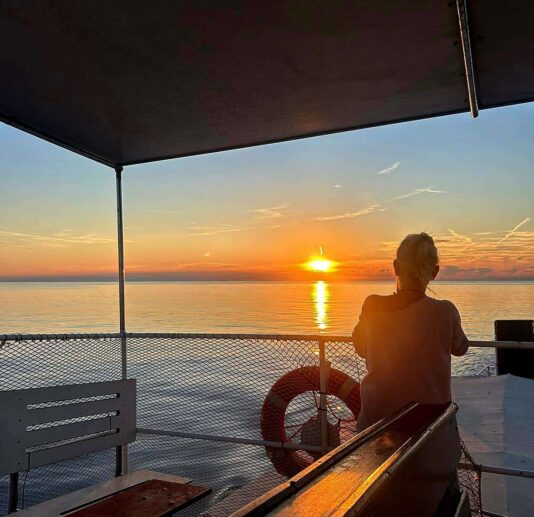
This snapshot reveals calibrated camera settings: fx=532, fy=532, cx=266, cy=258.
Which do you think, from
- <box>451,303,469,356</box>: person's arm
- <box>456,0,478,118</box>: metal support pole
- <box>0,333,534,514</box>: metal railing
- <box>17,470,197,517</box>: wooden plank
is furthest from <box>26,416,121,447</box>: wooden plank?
<box>456,0,478,118</box>: metal support pole

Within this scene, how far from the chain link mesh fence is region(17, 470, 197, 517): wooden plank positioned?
864 mm

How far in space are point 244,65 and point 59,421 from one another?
2.22m

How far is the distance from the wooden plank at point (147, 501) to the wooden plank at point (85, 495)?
0.32 ft

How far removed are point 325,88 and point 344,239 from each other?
79.7 feet

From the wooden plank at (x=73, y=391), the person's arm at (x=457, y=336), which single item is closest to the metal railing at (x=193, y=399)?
the wooden plank at (x=73, y=391)

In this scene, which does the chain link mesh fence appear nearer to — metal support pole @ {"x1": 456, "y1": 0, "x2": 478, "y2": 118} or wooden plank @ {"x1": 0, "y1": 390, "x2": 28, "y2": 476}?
wooden plank @ {"x1": 0, "y1": 390, "x2": 28, "y2": 476}

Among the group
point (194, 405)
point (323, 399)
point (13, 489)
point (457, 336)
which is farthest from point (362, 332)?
point (194, 405)

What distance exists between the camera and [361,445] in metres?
1.37


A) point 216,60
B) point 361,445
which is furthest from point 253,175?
point 361,445

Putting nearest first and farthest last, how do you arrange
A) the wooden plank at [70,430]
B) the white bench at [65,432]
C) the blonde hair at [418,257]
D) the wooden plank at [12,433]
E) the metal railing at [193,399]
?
the blonde hair at [418,257], the white bench at [65,432], the wooden plank at [12,433], the wooden plank at [70,430], the metal railing at [193,399]

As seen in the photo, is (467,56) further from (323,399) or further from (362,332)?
(323,399)

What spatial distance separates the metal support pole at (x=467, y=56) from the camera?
224cm

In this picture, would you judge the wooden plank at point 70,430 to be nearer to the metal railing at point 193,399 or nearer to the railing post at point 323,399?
the metal railing at point 193,399

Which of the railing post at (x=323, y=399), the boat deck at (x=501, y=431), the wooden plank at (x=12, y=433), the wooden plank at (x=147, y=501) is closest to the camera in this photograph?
the wooden plank at (x=147, y=501)
